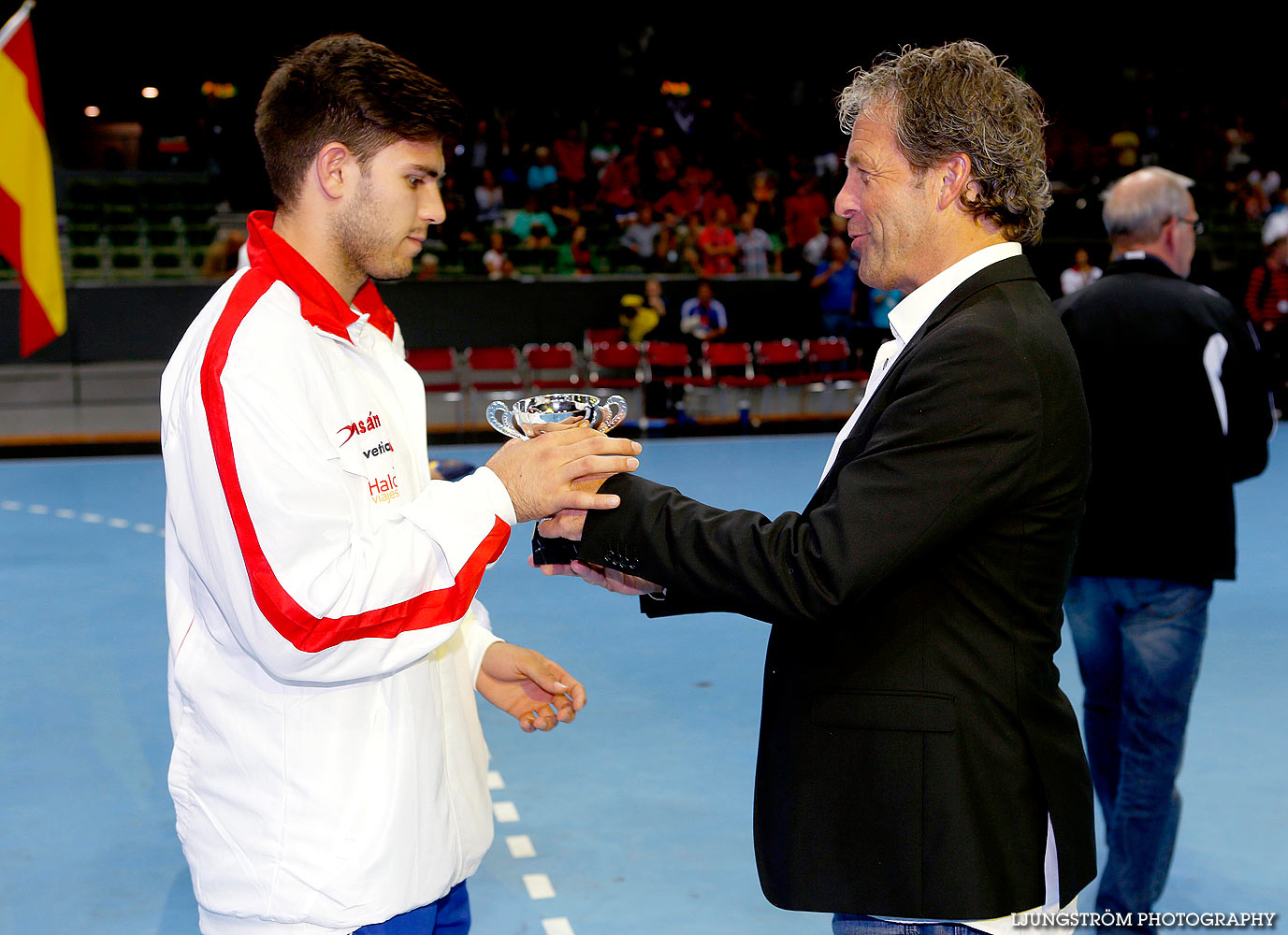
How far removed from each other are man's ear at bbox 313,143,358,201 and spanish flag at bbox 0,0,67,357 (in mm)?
5614

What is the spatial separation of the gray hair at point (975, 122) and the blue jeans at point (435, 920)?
139cm

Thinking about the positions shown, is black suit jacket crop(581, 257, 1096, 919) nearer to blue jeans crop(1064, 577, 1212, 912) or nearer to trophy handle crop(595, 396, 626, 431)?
trophy handle crop(595, 396, 626, 431)

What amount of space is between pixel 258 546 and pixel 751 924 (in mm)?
2234

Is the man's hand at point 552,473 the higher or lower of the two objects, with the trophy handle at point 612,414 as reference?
lower

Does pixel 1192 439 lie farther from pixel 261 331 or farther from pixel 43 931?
pixel 43 931

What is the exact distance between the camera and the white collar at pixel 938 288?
5.91 ft

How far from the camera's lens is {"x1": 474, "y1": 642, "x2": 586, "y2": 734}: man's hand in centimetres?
221

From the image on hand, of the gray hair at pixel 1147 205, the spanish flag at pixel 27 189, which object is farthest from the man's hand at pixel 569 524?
the spanish flag at pixel 27 189

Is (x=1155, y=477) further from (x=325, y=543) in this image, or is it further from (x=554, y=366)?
(x=554, y=366)

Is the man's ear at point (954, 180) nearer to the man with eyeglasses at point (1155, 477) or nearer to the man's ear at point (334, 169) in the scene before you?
the man's ear at point (334, 169)

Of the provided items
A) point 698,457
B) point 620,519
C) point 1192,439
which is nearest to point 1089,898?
point 1192,439

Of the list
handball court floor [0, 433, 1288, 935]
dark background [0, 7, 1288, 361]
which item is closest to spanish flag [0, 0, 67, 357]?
handball court floor [0, 433, 1288, 935]

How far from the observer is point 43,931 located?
328cm

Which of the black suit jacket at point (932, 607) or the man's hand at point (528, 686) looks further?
the man's hand at point (528, 686)
